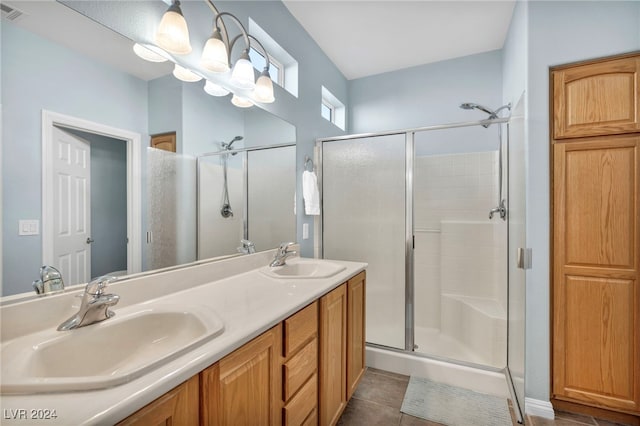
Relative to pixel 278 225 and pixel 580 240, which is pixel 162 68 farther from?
pixel 580 240

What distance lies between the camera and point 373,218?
7.43ft

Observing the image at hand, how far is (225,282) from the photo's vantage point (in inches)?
54.5

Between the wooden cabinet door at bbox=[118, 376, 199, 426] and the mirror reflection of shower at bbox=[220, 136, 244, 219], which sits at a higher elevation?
the mirror reflection of shower at bbox=[220, 136, 244, 219]

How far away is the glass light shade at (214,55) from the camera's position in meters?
1.27

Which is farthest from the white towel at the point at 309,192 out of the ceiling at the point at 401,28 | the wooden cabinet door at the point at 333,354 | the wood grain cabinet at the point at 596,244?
the wood grain cabinet at the point at 596,244

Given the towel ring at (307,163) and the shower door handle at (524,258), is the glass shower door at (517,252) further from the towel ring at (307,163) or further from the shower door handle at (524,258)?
the towel ring at (307,163)

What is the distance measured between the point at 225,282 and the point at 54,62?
1048 mm

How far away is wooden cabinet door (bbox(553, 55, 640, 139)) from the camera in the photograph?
59.1 inches

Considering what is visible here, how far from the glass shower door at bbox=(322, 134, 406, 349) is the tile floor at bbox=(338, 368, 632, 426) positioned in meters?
0.33

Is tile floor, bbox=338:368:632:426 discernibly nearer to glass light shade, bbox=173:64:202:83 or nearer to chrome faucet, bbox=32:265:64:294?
chrome faucet, bbox=32:265:64:294

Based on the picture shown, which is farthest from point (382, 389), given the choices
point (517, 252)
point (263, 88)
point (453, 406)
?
point (263, 88)

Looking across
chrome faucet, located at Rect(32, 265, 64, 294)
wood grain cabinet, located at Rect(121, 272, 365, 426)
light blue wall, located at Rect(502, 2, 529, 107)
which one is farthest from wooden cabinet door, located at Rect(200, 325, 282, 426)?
light blue wall, located at Rect(502, 2, 529, 107)

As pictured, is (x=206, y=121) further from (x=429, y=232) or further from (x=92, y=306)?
(x=429, y=232)

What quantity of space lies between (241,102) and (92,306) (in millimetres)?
1259
